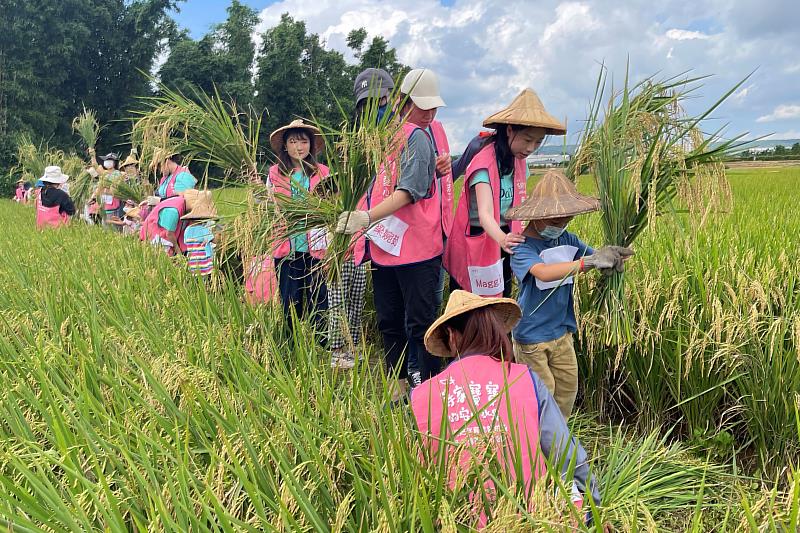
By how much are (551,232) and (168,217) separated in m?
3.11

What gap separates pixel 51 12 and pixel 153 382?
34.5 meters

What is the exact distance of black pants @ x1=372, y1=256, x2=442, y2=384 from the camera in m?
2.66

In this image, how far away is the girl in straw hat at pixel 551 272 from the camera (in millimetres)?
2127

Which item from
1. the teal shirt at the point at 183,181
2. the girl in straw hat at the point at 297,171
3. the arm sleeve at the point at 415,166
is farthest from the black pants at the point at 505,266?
the teal shirt at the point at 183,181

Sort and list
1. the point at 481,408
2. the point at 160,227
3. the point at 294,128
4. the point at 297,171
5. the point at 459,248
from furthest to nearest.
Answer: the point at 160,227 < the point at 297,171 < the point at 294,128 < the point at 459,248 < the point at 481,408

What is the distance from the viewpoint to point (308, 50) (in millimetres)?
27312

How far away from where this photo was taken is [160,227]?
4387mm

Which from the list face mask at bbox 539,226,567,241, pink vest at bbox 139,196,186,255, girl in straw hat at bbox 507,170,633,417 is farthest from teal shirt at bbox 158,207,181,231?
face mask at bbox 539,226,567,241

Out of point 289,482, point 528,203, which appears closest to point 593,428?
point 528,203

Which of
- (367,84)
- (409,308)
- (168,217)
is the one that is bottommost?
(409,308)

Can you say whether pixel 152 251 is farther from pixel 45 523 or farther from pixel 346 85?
pixel 346 85

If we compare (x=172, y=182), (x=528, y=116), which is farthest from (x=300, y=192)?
(x=172, y=182)

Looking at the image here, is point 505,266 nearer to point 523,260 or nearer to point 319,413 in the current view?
point 523,260

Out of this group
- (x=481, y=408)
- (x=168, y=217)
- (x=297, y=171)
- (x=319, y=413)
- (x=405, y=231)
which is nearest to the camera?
(x=481, y=408)
